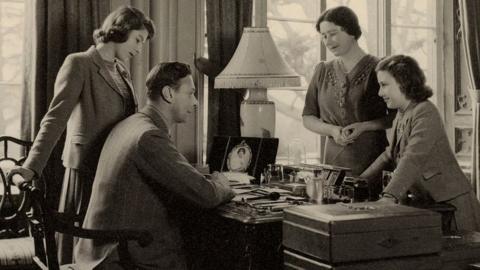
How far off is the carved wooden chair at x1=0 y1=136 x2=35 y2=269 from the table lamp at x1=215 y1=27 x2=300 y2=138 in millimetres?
1292

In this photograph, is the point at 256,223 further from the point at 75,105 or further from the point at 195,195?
the point at 75,105

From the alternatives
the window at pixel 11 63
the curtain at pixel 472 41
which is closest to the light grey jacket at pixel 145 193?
the window at pixel 11 63

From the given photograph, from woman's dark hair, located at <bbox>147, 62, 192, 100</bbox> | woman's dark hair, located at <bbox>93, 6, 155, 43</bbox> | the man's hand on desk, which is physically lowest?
the man's hand on desk

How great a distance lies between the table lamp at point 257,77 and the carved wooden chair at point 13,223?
1.29 m

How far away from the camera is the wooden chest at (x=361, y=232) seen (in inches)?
79.2

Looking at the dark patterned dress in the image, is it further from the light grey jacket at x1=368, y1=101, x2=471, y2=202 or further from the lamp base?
the light grey jacket at x1=368, y1=101, x2=471, y2=202

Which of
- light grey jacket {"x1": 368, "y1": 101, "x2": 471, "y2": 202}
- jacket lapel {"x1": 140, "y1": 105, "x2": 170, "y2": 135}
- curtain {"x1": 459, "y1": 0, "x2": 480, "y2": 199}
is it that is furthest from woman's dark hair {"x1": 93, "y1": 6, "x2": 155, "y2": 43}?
curtain {"x1": 459, "y1": 0, "x2": 480, "y2": 199}

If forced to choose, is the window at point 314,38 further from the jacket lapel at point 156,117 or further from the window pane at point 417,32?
the jacket lapel at point 156,117

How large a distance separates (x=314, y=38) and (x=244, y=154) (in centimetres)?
200

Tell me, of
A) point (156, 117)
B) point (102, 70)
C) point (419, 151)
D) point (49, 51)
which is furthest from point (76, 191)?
point (419, 151)

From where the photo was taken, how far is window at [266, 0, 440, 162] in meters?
5.06

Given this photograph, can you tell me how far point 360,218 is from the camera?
80.3 inches

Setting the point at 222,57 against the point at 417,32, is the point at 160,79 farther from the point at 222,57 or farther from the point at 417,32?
the point at 417,32

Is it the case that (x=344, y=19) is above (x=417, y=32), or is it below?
below
